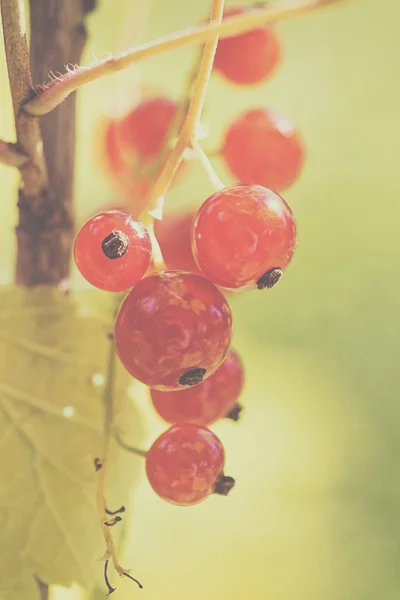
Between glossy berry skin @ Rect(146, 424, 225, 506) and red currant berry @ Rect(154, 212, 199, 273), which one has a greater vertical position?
red currant berry @ Rect(154, 212, 199, 273)

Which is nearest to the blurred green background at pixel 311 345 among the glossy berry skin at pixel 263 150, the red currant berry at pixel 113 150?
the red currant berry at pixel 113 150

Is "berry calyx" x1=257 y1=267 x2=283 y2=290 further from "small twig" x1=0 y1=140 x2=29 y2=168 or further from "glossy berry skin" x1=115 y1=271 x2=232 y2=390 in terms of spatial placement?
"small twig" x1=0 y1=140 x2=29 y2=168

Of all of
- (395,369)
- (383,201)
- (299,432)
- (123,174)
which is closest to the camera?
(123,174)

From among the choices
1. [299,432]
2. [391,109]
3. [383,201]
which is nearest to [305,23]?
[391,109]

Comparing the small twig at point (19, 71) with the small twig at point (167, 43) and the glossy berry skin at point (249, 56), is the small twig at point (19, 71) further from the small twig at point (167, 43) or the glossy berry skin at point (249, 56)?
the glossy berry skin at point (249, 56)

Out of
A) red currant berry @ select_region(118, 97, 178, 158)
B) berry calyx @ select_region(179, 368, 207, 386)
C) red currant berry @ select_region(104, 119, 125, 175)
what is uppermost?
red currant berry @ select_region(118, 97, 178, 158)

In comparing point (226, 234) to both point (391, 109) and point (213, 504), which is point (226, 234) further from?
point (391, 109)

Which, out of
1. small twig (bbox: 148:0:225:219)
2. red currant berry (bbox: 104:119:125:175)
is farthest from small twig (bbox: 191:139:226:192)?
red currant berry (bbox: 104:119:125:175)
